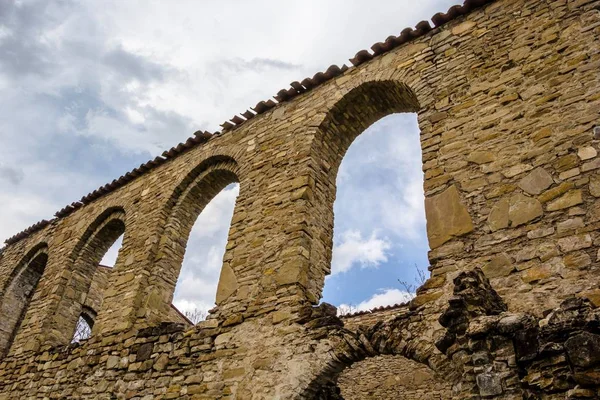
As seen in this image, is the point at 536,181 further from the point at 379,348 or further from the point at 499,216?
the point at 379,348

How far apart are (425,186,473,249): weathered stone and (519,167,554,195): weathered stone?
570 millimetres

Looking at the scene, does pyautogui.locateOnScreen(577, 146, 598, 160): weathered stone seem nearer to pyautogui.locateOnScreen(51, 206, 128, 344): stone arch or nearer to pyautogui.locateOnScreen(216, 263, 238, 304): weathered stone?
pyautogui.locateOnScreen(216, 263, 238, 304): weathered stone

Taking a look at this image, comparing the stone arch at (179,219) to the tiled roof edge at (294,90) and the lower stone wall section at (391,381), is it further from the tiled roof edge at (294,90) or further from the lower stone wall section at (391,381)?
the lower stone wall section at (391,381)

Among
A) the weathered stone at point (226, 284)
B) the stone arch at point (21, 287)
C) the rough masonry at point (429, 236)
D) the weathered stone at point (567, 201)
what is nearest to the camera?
the rough masonry at point (429, 236)

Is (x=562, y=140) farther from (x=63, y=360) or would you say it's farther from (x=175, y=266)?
(x=63, y=360)

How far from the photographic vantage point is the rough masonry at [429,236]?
10.9 feet

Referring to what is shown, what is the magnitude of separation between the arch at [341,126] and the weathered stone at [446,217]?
164 cm

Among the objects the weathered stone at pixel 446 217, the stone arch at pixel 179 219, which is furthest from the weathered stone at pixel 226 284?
the weathered stone at pixel 446 217

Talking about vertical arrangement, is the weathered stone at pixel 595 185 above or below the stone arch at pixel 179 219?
below

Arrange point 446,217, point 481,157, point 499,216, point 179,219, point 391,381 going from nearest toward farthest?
point 499,216 → point 446,217 → point 481,157 → point 179,219 → point 391,381

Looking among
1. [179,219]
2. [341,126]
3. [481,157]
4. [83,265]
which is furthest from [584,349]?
[83,265]

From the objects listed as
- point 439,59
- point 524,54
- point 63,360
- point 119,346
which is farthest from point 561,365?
point 63,360

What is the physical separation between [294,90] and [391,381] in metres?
6.52

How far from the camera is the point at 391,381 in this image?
9930 millimetres
